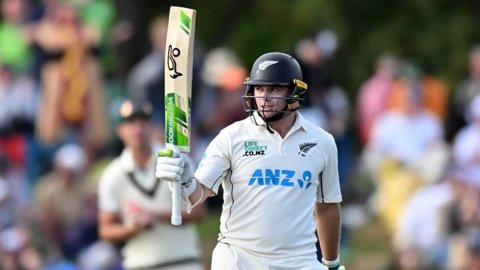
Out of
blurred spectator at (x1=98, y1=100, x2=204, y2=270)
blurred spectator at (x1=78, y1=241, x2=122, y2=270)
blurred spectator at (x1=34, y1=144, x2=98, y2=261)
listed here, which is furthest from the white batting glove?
blurred spectator at (x1=34, y1=144, x2=98, y2=261)

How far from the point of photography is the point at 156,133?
695 inches

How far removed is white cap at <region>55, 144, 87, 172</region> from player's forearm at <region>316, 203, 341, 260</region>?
7.92m

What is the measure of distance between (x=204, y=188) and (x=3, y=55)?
9985 millimetres

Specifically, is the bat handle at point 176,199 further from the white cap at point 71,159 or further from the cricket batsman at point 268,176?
the white cap at point 71,159

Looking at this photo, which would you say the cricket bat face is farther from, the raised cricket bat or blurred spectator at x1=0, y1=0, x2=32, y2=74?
blurred spectator at x1=0, y1=0, x2=32, y2=74

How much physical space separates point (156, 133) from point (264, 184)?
25.2 feet

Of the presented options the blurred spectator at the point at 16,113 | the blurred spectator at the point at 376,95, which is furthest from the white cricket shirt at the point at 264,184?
the blurred spectator at the point at 16,113

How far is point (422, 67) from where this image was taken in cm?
2139

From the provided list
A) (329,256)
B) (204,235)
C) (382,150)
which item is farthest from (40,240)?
(329,256)

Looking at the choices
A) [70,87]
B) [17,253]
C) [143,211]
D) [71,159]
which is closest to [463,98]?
[70,87]

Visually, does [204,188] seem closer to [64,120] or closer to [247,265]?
[247,265]

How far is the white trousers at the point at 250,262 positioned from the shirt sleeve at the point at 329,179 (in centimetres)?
45

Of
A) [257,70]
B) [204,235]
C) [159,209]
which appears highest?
[257,70]

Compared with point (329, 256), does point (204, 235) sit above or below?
below
